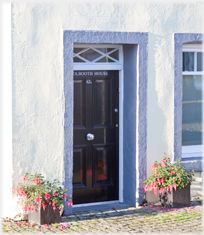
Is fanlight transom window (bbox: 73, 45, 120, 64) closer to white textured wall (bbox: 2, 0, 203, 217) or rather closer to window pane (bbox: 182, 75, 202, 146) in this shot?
white textured wall (bbox: 2, 0, 203, 217)

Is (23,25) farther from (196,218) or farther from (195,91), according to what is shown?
(196,218)

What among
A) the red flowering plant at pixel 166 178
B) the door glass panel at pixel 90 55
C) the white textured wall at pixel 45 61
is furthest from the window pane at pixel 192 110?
the door glass panel at pixel 90 55

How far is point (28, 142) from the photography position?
630 centimetres

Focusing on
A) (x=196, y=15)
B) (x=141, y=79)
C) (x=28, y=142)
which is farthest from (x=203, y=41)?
(x=28, y=142)

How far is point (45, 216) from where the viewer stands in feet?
20.0

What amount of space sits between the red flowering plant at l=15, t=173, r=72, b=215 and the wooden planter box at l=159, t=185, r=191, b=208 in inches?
64.1

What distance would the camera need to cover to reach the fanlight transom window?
6.91 metres

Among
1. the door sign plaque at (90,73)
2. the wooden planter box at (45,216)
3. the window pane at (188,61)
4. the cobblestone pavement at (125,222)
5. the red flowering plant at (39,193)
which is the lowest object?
the cobblestone pavement at (125,222)

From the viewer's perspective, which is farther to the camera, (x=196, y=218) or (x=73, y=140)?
(x=73, y=140)

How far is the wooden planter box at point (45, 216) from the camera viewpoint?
6.06 meters

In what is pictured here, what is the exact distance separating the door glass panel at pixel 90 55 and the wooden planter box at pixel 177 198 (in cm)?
249

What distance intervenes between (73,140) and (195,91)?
239cm

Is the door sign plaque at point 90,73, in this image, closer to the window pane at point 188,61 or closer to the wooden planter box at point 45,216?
the window pane at point 188,61

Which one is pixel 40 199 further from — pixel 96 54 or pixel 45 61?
pixel 96 54
